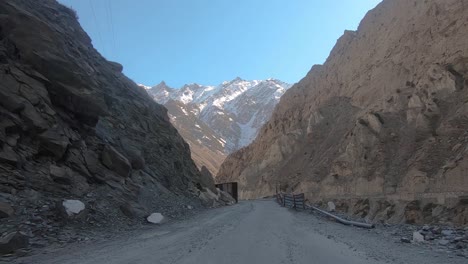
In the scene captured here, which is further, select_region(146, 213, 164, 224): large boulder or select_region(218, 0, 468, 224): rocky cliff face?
select_region(218, 0, 468, 224): rocky cliff face

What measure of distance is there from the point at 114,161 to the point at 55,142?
360 centimetres

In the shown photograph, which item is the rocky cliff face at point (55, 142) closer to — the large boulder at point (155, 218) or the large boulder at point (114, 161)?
the large boulder at point (114, 161)

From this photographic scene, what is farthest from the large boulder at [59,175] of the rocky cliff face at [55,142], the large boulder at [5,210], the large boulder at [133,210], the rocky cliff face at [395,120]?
the rocky cliff face at [395,120]

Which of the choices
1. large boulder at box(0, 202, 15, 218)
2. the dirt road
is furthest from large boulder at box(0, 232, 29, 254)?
large boulder at box(0, 202, 15, 218)

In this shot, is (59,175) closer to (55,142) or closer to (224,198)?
(55,142)

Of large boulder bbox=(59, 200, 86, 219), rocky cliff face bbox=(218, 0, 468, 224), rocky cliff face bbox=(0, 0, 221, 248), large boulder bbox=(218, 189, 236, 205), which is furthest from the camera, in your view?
large boulder bbox=(218, 189, 236, 205)

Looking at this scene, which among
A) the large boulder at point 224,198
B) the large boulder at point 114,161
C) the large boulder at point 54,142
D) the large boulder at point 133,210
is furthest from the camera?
the large boulder at point 224,198

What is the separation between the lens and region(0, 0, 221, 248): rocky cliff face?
12289 mm

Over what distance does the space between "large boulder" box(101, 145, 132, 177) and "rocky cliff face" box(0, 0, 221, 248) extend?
45 mm

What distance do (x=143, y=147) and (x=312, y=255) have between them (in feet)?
56.6

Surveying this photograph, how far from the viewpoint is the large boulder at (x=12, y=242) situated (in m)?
8.75

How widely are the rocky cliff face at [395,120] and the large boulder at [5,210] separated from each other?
18.6 meters

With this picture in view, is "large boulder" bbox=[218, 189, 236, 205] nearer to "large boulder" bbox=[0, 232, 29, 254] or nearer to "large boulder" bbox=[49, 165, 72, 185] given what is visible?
"large boulder" bbox=[49, 165, 72, 185]

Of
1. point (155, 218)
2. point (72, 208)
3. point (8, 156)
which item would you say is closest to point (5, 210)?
point (72, 208)
